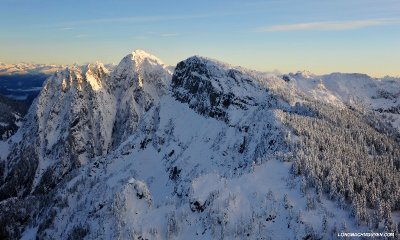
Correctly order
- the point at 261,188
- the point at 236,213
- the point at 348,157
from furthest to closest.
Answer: the point at 348,157, the point at 261,188, the point at 236,213

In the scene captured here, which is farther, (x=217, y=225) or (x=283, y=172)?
(x=283, y=172)

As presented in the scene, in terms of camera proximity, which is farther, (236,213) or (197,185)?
(197,185)

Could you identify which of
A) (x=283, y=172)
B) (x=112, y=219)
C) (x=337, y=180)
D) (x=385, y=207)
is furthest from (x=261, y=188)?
(x=112, y=219)

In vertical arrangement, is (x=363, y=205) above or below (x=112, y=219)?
above

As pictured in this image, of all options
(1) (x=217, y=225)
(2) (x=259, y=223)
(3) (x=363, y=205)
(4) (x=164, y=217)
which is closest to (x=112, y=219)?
(4) (x=164, y=217)

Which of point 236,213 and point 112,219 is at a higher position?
point 236,213

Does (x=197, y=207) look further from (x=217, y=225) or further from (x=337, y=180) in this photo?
(x=337, y=180)

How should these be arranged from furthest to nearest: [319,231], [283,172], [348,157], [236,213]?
[348,157] < [283,172] < [236,213] < [319,231]

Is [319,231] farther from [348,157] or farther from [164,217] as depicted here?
[348,157]

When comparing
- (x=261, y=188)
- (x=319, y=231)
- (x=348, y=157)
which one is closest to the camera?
(x=319, y=231)

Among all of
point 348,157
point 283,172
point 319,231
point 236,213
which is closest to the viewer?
point 319,231
